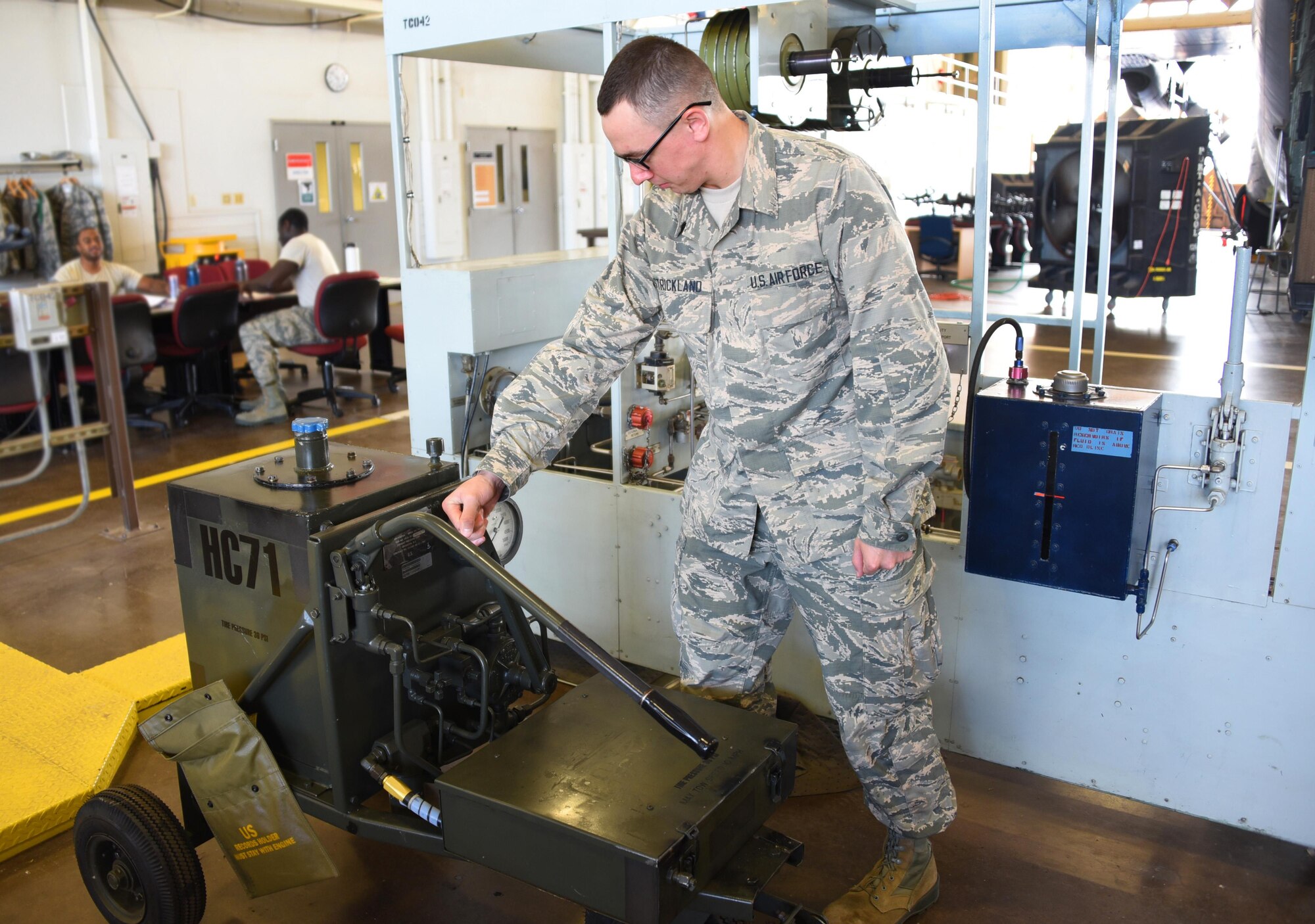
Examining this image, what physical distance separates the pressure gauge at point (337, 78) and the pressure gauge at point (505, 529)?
8.91 metres

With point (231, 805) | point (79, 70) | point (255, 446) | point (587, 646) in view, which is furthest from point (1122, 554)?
point (79, 70)

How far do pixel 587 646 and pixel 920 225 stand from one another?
11265 millimetres

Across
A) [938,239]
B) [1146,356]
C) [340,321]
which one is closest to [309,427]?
[340,321]

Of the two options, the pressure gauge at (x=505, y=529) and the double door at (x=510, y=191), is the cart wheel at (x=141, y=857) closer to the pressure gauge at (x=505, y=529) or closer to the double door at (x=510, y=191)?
the pressure gauge at (x=505, y=529)

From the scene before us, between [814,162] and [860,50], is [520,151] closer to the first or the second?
[860,50]

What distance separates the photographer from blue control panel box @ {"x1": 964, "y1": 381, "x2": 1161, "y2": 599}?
A: 2.24m

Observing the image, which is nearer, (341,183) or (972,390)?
(972,390)

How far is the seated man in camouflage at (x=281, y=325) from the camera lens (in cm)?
671

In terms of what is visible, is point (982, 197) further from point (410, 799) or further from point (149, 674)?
point (149, 674)

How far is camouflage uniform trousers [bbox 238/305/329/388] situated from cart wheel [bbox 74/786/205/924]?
4942 mm

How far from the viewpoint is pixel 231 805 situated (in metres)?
2.02

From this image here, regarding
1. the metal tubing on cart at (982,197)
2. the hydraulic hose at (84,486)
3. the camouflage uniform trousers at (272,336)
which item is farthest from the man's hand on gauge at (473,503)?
the camouflage uniform trousers at (272,336)

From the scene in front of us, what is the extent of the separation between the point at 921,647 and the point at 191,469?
4.74 metres

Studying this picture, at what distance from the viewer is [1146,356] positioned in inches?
299
